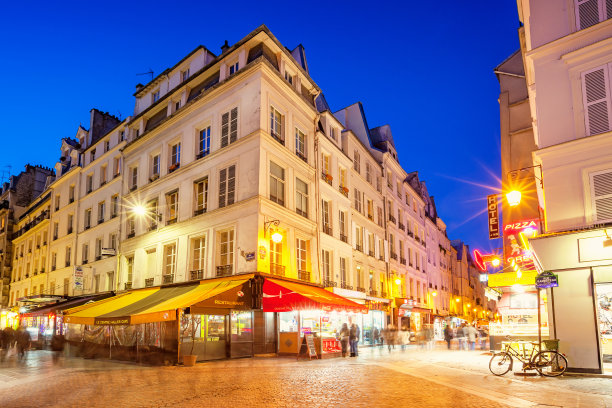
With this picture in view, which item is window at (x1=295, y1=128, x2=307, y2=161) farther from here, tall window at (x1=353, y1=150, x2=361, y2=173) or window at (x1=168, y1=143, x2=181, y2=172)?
tall window at (x1=353, y1=150, x2=361, y2=173)

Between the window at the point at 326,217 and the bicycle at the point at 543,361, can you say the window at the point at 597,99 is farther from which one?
the window at the point at 326,217

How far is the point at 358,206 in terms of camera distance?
26891mm

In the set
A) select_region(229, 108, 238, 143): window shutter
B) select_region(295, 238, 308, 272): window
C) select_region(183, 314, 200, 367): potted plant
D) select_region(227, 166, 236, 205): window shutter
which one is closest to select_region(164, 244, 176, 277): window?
select_region(183, 314, 200, 367): potted plant

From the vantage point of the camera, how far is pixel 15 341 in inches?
825

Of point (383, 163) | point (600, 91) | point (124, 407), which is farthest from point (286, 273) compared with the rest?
point (383, 163)

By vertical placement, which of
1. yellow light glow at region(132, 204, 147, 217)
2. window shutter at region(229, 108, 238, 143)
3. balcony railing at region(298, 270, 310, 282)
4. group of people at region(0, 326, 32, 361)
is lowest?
group of people at region(0, 326, 32, 361)

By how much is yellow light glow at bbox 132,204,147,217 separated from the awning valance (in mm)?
4893

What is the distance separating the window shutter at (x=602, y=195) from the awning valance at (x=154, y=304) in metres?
10.8

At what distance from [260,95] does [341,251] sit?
9308mm

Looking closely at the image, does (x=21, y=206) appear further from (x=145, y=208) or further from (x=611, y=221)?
(x=611, y=221)

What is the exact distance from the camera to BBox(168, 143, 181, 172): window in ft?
71.3

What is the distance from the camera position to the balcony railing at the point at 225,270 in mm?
17719

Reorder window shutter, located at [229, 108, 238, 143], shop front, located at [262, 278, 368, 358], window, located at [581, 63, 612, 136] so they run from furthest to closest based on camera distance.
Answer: window shutter, located at [229, 108, 238, 143], shop front, located at [262, 278, 368, 358], window, located at [581, 63, 612, 136]

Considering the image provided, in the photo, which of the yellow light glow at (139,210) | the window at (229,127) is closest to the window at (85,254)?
the yellow light glow at (139,210)
